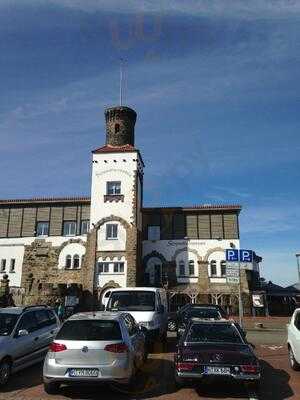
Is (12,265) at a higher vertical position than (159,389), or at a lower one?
higher

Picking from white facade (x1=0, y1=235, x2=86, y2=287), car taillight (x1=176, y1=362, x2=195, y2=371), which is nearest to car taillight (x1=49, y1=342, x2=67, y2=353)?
car taillight (x1=176, y1=362, x2=195, y2=371)

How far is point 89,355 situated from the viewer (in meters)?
8.89

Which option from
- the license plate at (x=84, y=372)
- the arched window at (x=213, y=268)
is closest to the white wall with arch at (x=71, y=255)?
the arched window at (x=213, y=268)

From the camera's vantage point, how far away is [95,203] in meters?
40.0

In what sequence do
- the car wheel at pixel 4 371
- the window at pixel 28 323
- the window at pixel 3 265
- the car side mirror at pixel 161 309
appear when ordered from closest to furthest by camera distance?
the car wheel at pixel 4 371
the window at pixel 28 323
the car side mirror at pixel 161 309
the window at pixel 3 265

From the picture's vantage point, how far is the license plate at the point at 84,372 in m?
8.77

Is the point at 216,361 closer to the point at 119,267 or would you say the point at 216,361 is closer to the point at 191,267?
the point at 119,267

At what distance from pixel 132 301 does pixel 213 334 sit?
6153mm

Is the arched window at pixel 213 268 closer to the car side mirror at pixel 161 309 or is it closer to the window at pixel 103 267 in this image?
the window at pixel 103 267

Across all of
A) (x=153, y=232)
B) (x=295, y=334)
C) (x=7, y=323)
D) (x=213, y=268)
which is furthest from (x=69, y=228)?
(x=295, y=334)

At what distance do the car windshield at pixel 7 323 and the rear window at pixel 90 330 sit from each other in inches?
91.6

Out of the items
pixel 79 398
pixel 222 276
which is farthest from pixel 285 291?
pixel 79 398

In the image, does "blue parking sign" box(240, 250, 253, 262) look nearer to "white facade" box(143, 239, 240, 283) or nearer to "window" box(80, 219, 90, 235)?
"white facade" box(143, 239, 240, 283)

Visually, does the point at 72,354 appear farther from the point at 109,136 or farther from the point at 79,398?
the point at 109,136
